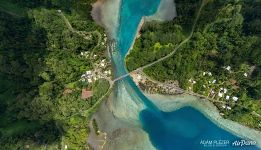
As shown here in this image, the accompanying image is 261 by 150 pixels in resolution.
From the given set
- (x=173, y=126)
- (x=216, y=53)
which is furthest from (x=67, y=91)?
(x=216, y=53)

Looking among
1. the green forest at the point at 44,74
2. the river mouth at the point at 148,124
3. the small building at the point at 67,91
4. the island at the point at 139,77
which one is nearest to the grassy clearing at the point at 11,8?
the green forest at the point at 44,74

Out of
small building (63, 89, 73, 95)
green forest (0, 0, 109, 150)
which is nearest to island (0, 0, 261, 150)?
small building (63, 89, 73, 95)

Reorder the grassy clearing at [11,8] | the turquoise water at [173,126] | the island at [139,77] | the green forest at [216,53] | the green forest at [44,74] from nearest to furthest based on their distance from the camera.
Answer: the green forest at [44,74]
the island at [139,77]
the green forest at [216,53]
the turquoise water at [173,126]
the grassy clearing at [11,8]

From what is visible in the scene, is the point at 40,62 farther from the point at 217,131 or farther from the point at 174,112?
the point at 217,131

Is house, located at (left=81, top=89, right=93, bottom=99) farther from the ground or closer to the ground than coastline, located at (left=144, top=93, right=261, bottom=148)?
farther from the ground

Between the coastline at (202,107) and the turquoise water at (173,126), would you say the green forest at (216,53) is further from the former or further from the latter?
the turquoise water at (173,126)

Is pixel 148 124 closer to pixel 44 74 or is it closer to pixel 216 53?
pixel 216 53

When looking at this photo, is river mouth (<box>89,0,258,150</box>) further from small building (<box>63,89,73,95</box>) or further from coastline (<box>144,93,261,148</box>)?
small building (<box>63,89,73,95</box>)
